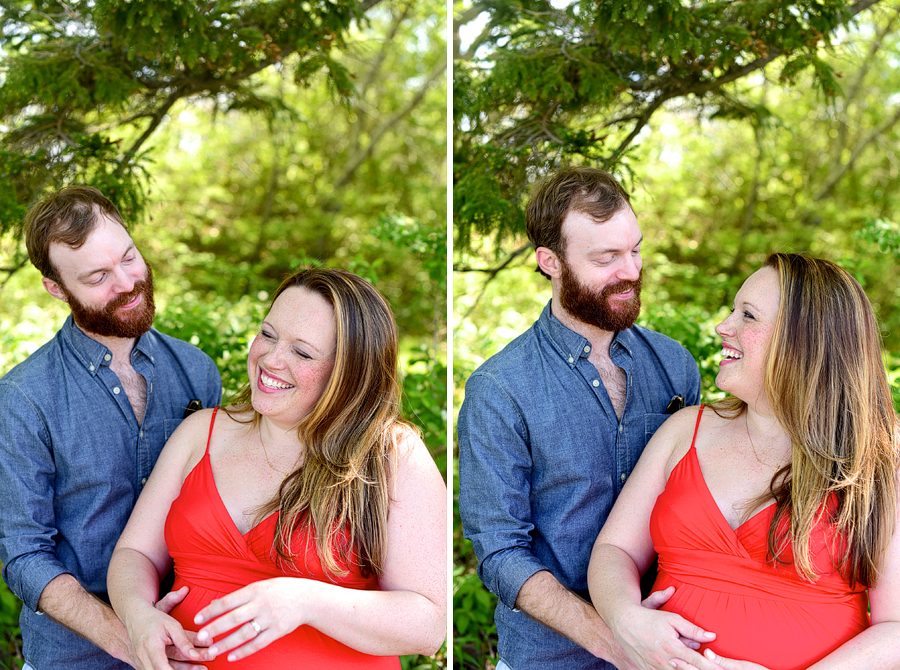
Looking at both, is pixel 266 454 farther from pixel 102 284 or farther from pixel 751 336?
pixel 751 336

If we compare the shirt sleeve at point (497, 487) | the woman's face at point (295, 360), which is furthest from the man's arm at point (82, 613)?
the shirt sleeve at point (497, 487)

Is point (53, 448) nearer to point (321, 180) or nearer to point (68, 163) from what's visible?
point (68, 163)

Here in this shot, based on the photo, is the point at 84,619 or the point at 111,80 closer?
the point at 84,619

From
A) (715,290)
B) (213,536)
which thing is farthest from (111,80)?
(715,290)

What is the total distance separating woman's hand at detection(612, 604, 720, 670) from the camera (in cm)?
177

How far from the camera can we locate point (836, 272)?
1.88 metres

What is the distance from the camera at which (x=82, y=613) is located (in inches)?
80.0

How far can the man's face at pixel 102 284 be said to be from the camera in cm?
221

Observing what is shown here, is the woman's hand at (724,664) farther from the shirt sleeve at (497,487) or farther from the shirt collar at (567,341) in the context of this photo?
the shirt collar at (567,341)

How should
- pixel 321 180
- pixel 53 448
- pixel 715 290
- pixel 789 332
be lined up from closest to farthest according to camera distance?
pixel 789 332, pixel 53 448, pixel 715 290, pixel 321 180

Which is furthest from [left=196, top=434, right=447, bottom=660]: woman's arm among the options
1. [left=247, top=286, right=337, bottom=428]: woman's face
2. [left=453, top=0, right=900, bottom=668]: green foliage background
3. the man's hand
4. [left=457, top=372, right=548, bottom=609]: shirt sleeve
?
[left=453, top=0, right=900, bottom=668]: green foliage background

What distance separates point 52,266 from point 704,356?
2.54 metres

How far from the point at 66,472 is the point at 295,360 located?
31.5 inches

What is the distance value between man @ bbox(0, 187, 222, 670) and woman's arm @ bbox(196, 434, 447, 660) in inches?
22.0
